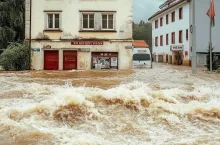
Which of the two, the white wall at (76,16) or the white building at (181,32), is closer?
the white wall at (76,16)

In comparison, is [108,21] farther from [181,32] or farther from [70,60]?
[181,32]

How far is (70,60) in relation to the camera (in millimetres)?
30781

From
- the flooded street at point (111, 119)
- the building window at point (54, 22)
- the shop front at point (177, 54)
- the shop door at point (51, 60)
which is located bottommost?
the flooded street at point (111, 119)

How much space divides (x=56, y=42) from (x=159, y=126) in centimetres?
2268

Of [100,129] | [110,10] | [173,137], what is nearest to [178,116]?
[173,137]

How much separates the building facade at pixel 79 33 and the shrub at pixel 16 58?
1.86 ft

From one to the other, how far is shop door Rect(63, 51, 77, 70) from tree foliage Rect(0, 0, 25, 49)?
6.33m

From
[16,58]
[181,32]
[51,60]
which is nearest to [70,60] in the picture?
[51,60]

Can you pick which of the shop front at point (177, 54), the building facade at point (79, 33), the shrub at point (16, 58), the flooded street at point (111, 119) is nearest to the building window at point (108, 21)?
the building facade at point (79, 33)

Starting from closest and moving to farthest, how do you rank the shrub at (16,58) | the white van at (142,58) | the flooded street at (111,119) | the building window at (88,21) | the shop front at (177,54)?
the flooded street at (111,119)
the shrub at (16,58)
the building window at (88,21)
the white van at (142,58)
the shop front at (177,54)

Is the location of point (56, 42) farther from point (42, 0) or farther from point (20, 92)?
point (20, 92)

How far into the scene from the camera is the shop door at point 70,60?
30750 mm

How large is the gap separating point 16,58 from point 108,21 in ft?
28.3

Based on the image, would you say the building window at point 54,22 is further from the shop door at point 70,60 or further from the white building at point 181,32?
the white building at point 181,32
